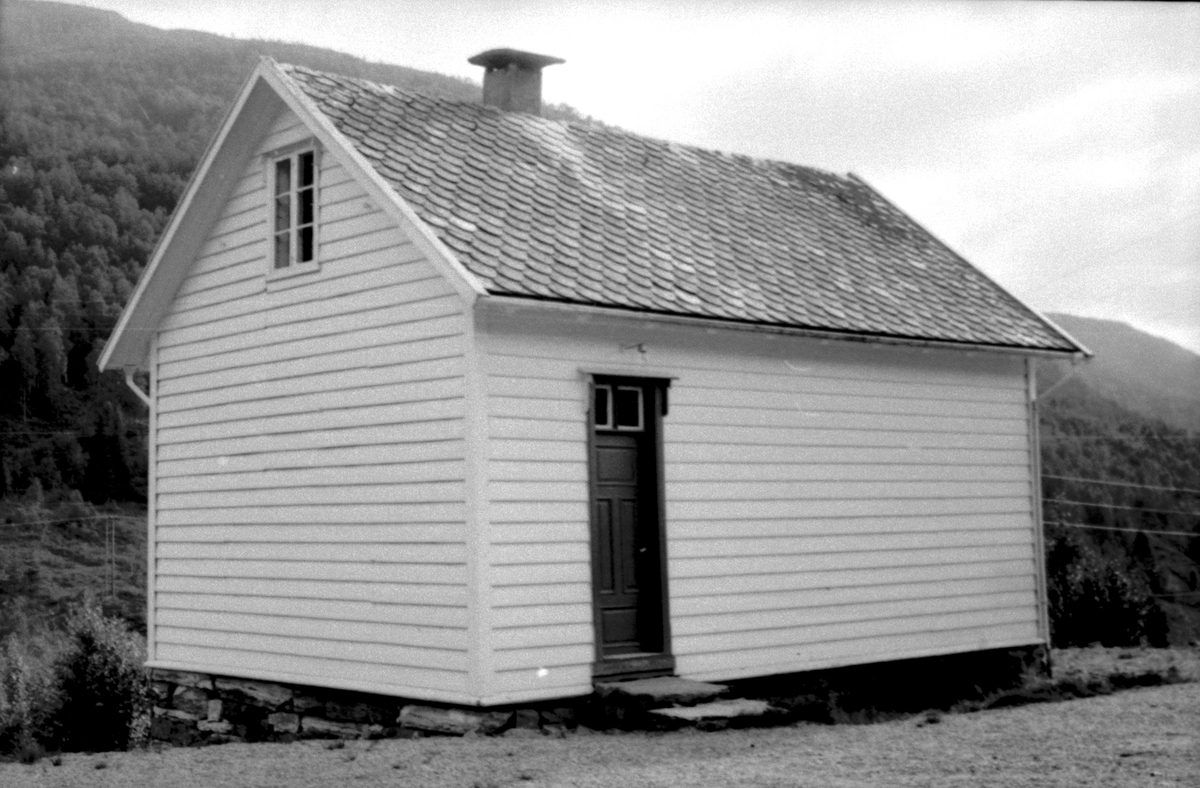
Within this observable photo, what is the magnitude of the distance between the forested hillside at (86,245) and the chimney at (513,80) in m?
2.72

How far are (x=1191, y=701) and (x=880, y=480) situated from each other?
3.57 m

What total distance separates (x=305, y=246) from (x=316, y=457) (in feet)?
6.90

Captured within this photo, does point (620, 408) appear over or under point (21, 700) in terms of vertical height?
over

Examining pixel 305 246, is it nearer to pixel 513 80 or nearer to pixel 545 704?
pixel 513 80

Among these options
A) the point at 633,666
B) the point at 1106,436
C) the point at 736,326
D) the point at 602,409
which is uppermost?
the point at 1106,436

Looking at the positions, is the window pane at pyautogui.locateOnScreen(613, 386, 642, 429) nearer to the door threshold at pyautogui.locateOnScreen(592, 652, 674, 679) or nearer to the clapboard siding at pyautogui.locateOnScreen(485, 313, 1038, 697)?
the clapboard siding at pyautogui.locateOnScreen(485, 313, 1038, 697)

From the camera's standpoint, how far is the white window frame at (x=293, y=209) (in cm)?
1350

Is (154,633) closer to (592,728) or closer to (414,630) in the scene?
(414,630)

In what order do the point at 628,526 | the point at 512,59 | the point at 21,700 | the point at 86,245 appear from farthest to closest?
the point at 86,245 < the point at 21,700 < the point at 512,59 < the point at 628,526

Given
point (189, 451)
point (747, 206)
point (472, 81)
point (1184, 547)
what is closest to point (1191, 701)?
point (747, 206)

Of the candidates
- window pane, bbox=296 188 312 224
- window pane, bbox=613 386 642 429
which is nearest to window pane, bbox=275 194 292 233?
window pane, bbox=296 188 312 224

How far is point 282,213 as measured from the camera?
46.6 feet

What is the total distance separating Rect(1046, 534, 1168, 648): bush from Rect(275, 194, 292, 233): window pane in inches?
502

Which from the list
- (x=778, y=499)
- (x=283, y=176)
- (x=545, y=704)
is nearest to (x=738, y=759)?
(x=545, y=704)
